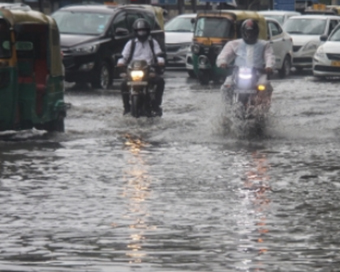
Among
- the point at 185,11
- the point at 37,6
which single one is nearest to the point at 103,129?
the point at 37,6

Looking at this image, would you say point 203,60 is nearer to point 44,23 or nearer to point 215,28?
point 215,28

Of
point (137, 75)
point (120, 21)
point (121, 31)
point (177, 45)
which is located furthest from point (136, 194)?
point (177, 45)

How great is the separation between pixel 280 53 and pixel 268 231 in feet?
77.5

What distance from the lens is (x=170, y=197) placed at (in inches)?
424

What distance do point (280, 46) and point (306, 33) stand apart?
382cm

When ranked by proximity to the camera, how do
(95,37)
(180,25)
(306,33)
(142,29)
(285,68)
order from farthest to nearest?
(306,33), (180,25), (285,68), (95,37), (142,29)

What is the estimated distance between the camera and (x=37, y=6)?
48500 mm

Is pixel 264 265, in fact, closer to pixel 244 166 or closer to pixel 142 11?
pixel 244 166

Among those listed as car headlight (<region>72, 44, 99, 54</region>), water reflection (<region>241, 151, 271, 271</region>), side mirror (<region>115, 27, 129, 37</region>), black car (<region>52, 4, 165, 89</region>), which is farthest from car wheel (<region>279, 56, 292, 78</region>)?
water reflection (<region>241, 151, 271, 271</region>)

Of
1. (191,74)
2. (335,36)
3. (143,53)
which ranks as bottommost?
(191,74)

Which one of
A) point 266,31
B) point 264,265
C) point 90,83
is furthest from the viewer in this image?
point 266,31

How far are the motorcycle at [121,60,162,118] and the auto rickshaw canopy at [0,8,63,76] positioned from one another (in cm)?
203

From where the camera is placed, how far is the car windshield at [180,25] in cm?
3519

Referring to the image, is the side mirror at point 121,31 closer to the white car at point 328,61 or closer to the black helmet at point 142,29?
the white car at point 328,61
